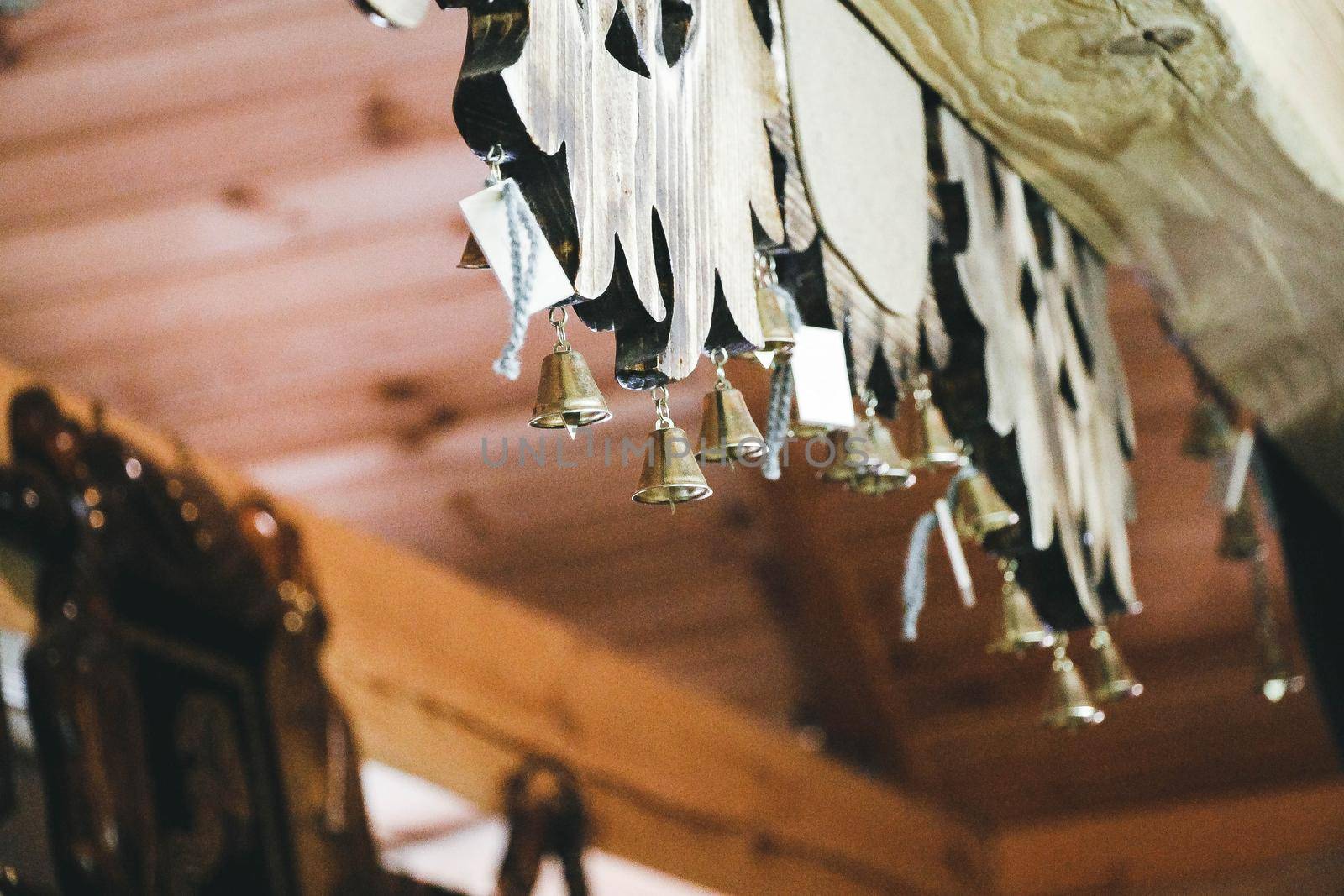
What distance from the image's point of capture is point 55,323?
2906mm

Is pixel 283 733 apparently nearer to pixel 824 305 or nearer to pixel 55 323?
pixel 55 323

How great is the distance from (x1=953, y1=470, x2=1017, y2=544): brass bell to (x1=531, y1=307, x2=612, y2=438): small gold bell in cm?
51

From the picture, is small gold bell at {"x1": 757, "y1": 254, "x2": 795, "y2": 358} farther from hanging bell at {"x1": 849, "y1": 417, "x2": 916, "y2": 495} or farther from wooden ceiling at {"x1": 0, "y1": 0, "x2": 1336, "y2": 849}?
wooden ceiling at {"x1": 0, "y1": 0, "x2": 1336, "y2": 849}

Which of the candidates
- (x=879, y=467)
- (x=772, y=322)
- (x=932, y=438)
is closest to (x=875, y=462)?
(x=879, y=467)

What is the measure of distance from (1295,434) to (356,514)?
2307mm

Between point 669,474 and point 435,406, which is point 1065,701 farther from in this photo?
point 435,406

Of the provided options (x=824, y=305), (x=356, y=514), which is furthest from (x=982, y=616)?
(x=824, y=305)

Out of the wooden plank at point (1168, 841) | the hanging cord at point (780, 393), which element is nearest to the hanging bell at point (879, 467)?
the hanging cord at point (780, 393)

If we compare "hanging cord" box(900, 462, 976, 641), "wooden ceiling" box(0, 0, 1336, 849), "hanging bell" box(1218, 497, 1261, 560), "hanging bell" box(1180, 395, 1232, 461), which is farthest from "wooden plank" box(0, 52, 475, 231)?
"hanging cord" box(900, 462, 976, 641)

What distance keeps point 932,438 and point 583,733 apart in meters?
1.98

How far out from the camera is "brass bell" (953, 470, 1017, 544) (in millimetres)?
1298

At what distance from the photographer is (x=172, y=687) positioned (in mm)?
1997

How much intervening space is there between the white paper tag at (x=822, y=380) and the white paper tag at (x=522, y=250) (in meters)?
0.29

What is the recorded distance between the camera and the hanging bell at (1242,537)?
233 cm
